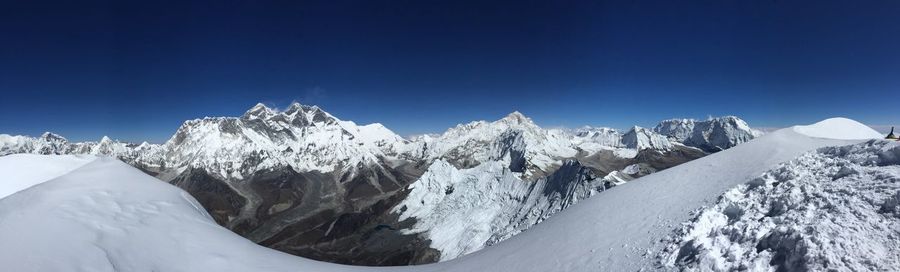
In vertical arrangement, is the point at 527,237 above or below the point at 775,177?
below

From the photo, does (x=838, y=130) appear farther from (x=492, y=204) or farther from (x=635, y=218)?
(x=492, y=204)

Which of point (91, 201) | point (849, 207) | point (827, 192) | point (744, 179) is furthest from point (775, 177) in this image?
point (91, 201)

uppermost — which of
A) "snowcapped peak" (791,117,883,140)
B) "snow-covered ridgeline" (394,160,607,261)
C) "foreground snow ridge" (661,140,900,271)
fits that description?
"snowcapped peak" (791,117,883,140)

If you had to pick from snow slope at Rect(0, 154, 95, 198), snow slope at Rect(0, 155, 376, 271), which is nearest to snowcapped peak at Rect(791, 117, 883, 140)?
snow slope at Rect(0, 155, 376, 271)

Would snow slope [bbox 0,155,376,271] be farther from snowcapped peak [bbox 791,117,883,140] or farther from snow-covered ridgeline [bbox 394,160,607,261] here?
snow-covered ridgeline [bbox 394,160,607,261]

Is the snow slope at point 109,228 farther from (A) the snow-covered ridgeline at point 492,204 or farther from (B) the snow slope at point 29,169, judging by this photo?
(A) the snow-covered ridgeline at point 492,204

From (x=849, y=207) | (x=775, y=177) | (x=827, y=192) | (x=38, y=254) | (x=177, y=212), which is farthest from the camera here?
(x=775, y=177)

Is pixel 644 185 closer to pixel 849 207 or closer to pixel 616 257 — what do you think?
pixel 616 257
